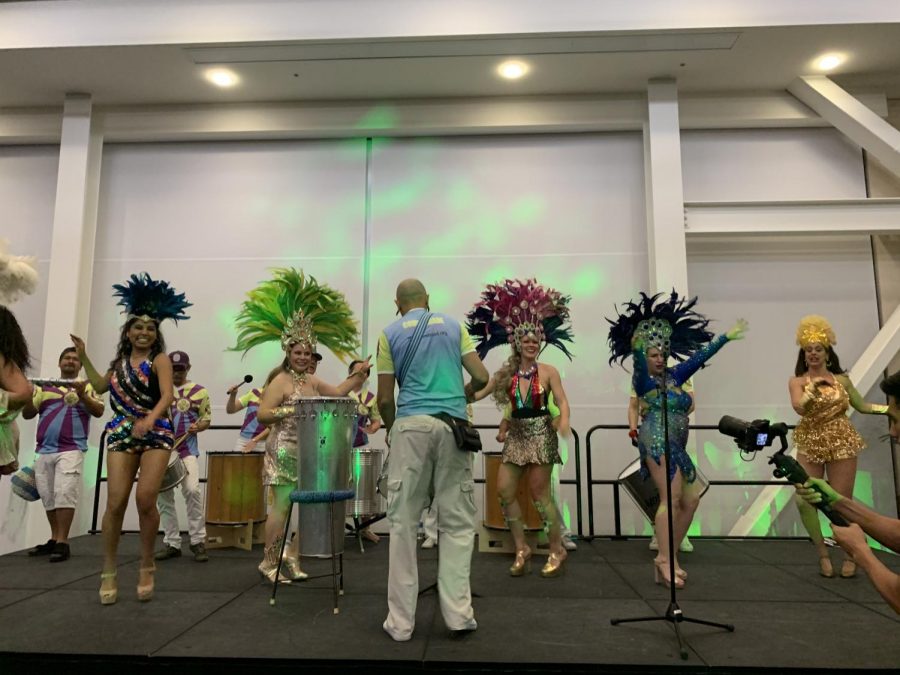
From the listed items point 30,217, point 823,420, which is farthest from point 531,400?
point 30,217

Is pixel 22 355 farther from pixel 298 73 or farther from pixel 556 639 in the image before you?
pixel 298 73

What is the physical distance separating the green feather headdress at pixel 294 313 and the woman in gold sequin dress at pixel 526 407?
1176mm

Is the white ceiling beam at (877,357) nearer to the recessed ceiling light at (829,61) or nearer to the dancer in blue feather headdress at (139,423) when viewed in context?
the recessed ceiling light at (829,61)

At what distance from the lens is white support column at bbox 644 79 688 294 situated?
23.7 ft

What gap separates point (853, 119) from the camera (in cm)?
720

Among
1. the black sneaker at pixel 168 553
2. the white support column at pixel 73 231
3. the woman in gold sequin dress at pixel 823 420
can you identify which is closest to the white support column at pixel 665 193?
the woman in gold sequin dress at pixel 823 420

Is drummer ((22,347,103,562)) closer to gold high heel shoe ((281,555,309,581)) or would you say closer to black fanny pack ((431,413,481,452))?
gold high heel shoe ((281,555,309,581))

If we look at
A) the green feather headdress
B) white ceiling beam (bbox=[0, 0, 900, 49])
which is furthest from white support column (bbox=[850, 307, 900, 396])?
the green feather headdress

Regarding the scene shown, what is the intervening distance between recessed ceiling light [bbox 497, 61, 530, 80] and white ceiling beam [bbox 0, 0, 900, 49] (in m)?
0.59

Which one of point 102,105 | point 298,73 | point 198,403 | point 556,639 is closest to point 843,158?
point 298,73

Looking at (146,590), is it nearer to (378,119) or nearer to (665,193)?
(378,119)

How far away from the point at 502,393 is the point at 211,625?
8.47 feet

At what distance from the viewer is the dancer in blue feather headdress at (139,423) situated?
3.84 m

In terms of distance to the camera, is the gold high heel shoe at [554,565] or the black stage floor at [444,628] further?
the gold high heel shoe at [554,565]
